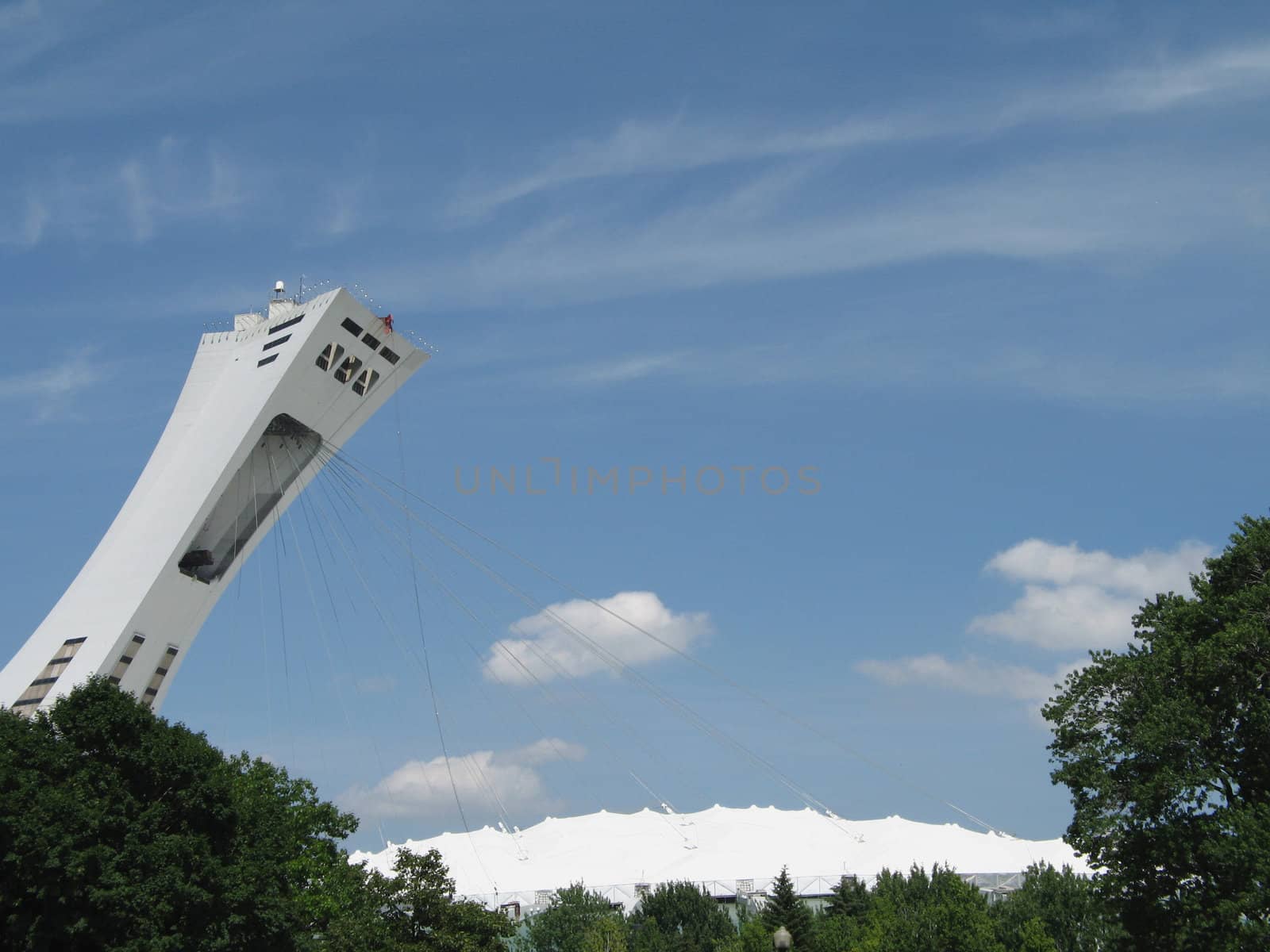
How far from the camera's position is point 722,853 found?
74.0 m

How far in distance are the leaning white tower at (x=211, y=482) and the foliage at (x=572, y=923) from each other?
23.1 m

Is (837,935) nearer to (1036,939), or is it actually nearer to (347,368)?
(1036,939)

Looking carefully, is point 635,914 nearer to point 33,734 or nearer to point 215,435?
A: point 215,435

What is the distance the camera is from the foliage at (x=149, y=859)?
30.1m

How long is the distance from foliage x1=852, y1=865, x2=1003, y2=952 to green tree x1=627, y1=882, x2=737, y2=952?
7919 mm

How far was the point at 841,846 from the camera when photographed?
74625mm

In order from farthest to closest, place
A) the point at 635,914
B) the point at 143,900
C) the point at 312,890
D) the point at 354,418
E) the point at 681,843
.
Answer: the point at 681,843 < the point at 635,914 < the point at 354,418 < the point at 312,890 < the point at 143,900

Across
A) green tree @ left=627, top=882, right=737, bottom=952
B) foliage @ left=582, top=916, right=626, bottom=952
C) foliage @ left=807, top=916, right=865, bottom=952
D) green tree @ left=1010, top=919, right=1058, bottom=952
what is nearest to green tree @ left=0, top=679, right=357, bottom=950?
foliage @ left=582, top=916, right=626, bottom=952

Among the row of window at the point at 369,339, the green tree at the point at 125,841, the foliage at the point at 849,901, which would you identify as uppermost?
the row of window at the point at 369,339

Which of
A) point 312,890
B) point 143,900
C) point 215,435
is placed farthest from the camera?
point 215,435

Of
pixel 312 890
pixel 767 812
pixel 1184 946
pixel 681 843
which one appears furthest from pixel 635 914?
pixel 1184 946

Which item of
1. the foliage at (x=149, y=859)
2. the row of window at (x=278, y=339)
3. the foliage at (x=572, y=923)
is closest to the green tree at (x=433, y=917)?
the foliage at (x=149, y=859)

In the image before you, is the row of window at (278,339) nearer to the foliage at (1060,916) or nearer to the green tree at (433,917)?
the green tree at (433,917)

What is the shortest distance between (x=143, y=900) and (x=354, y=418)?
2631cm
